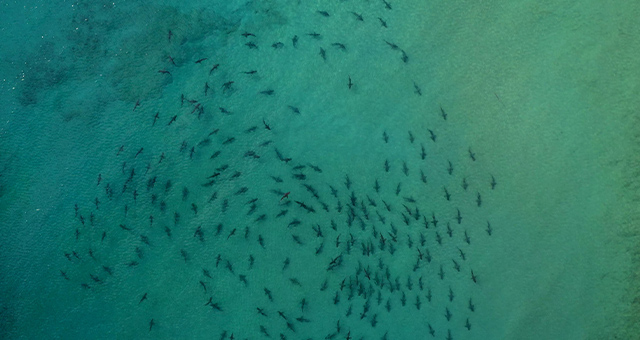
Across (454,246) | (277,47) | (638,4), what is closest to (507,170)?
(454,246)

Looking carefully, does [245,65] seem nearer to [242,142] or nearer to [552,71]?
[242,142]

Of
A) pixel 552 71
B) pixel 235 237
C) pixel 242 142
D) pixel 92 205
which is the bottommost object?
pixel 92 205

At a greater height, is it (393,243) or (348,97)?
(348,97)

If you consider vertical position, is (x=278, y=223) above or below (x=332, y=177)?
below
